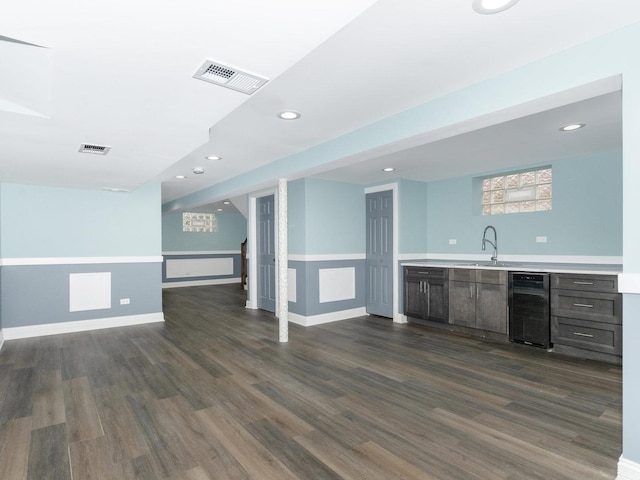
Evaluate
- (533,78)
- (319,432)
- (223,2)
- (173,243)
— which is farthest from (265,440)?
(173,243)

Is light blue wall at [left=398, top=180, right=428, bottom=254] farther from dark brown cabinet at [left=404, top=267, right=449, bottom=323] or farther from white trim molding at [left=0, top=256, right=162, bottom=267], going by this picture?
white trim molding at [left=0, top=256, right=162, bottom=267]

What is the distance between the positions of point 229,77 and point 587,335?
13.3 ft

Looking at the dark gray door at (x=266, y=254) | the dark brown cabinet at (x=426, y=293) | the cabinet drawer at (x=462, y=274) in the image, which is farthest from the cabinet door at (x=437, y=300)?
the dark gray door at (x=266, y=254)

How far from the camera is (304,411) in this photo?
8.36 feet

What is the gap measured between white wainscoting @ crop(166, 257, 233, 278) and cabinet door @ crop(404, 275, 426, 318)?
6.96 meters

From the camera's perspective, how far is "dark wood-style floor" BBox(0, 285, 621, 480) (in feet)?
6.35

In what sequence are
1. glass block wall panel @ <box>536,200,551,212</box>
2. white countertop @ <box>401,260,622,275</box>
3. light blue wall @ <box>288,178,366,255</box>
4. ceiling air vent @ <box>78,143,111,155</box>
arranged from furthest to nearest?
1. light blue wall @ <box>288,178,366,255</box>
2. glass block wall panel @ <box>536,200,551,212</box>
3. white countertop @ <box>401,260,622,275</box>
4. ceiling air vent @ <box>78,143,111,155</box>

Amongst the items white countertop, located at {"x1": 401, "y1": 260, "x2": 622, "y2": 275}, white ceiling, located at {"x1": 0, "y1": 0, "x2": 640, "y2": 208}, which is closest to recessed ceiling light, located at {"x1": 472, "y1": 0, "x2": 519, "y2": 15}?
white ceiling, located at {"x1": 0, "y1": 0, "x2": 640, "y2": 208}

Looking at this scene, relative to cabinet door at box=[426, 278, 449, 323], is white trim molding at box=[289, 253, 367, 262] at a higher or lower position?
higher

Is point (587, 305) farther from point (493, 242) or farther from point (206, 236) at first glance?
point (206, 236)

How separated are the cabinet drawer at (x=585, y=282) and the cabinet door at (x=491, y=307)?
578mm

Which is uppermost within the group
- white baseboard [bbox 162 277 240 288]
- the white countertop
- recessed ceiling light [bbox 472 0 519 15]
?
recessed ceiling light [bbox 472 0 519 15]

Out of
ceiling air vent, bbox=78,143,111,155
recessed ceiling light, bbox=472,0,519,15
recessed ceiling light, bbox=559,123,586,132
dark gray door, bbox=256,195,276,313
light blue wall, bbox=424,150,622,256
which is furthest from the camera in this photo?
dark gray door, bbox=256,195,276,313

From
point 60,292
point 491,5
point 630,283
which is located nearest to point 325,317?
point 60,292
